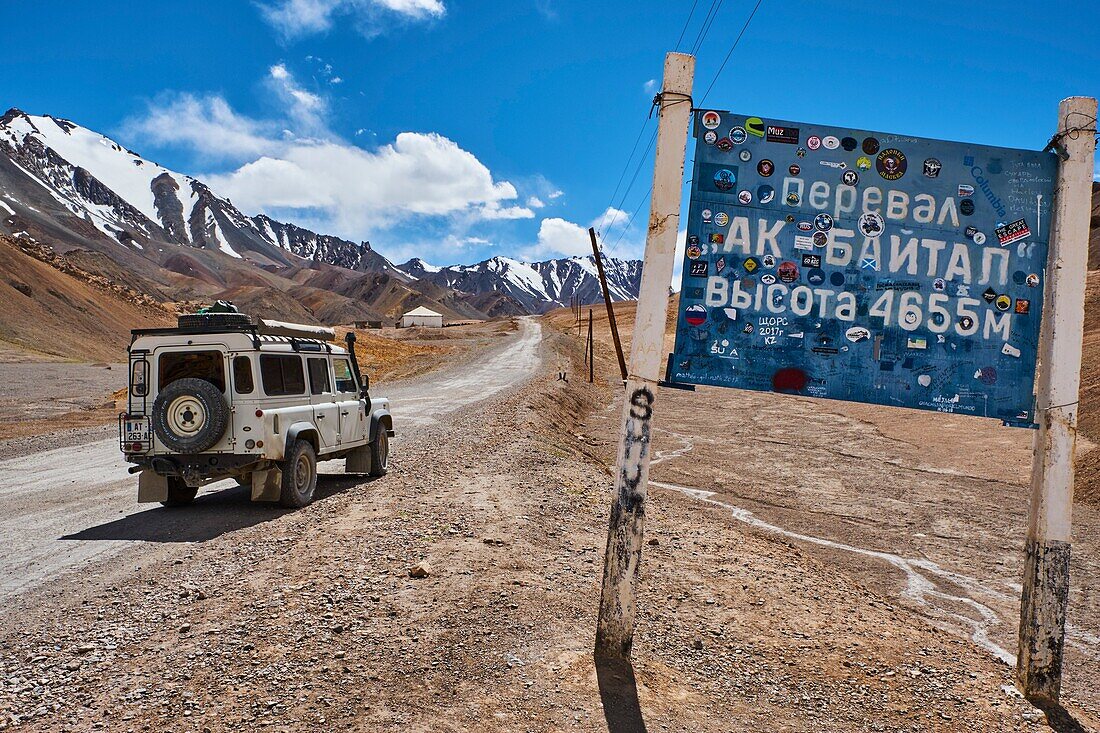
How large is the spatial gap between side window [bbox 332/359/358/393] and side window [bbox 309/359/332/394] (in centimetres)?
30

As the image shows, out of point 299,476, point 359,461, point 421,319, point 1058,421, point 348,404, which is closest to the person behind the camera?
point 1058,421

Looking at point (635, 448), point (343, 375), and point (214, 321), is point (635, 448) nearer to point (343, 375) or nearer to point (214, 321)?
point (214, 321)

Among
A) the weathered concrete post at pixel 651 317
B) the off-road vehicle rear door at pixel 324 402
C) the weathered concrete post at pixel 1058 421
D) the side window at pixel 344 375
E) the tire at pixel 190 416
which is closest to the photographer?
the weathered concrete post at pixel 651 317

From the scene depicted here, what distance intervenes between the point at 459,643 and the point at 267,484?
5218 millimetres

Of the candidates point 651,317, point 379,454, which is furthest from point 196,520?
point 651,317

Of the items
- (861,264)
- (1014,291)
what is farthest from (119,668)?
(1014,291)

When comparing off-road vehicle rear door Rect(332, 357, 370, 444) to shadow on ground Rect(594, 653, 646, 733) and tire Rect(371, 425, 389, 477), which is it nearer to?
tire Rect(371, 425, 389, 477)

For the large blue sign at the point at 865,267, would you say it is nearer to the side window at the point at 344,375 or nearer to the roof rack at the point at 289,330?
the roof rack at the point at 289,330

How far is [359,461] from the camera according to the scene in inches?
477

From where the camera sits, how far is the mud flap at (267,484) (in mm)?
9500

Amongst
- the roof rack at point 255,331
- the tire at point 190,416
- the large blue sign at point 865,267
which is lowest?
the tire at point 190,416

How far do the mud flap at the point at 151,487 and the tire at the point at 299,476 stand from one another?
1517 mm

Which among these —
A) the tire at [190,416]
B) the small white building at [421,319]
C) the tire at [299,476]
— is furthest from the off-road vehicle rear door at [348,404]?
the small white building at [421,319]

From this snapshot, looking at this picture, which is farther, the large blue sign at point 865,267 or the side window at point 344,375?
the side window at point 344,375
